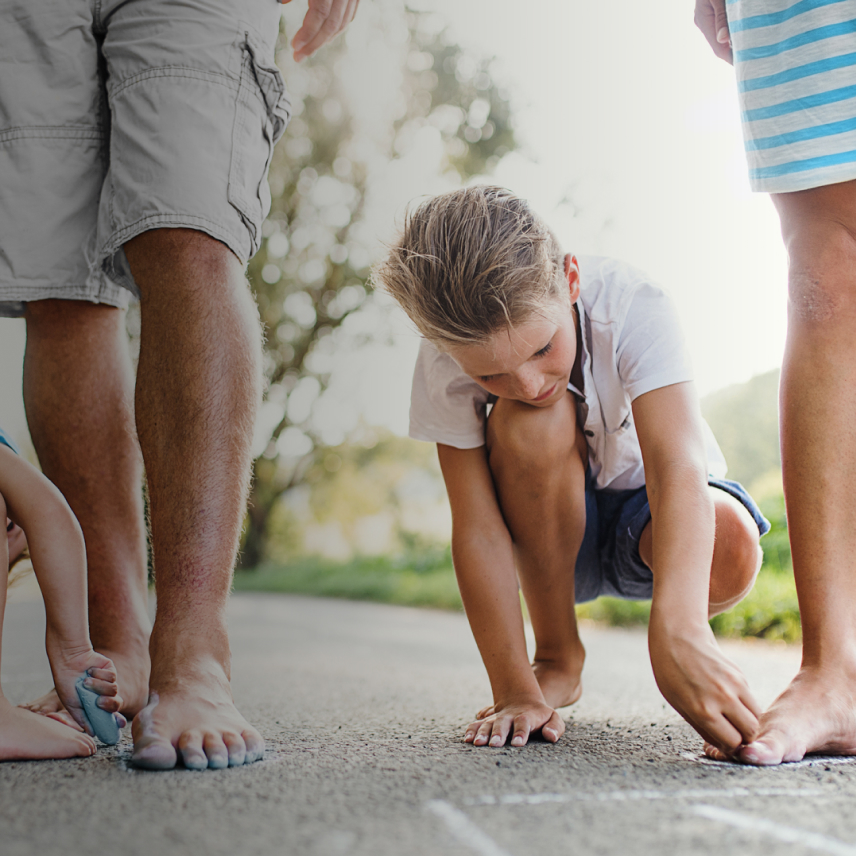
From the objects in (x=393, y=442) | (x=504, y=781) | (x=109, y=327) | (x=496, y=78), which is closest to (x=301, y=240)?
(x=496, y=78)

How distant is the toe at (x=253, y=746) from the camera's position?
1.06 meters

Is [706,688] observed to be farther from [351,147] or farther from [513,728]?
[351,147]

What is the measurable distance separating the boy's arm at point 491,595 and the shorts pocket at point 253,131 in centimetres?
58

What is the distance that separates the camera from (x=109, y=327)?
1611 mm

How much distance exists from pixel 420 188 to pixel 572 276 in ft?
18.0

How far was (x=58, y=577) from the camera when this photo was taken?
126 centimetres

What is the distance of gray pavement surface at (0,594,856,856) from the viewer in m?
0.73

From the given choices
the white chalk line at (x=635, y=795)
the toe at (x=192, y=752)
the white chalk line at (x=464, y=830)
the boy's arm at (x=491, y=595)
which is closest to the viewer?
the white chalk line at (x=464, y=830)

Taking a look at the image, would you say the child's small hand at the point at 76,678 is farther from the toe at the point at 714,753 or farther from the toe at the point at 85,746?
the toe at the point at 714,753

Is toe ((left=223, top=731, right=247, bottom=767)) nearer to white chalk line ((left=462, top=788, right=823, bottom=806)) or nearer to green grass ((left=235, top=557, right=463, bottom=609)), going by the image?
white chalk line ((left=462, top=788, right=823, bottom=806))

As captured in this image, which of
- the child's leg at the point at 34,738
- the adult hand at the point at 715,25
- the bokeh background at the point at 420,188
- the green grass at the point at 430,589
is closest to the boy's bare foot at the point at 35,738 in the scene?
the child's leg at the point at 34,738

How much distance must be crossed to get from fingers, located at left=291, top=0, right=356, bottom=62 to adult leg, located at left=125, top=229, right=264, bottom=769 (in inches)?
26.6

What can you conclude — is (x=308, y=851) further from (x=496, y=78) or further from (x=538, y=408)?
(x=496, y=78)

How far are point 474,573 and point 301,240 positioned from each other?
9608 millimetres
